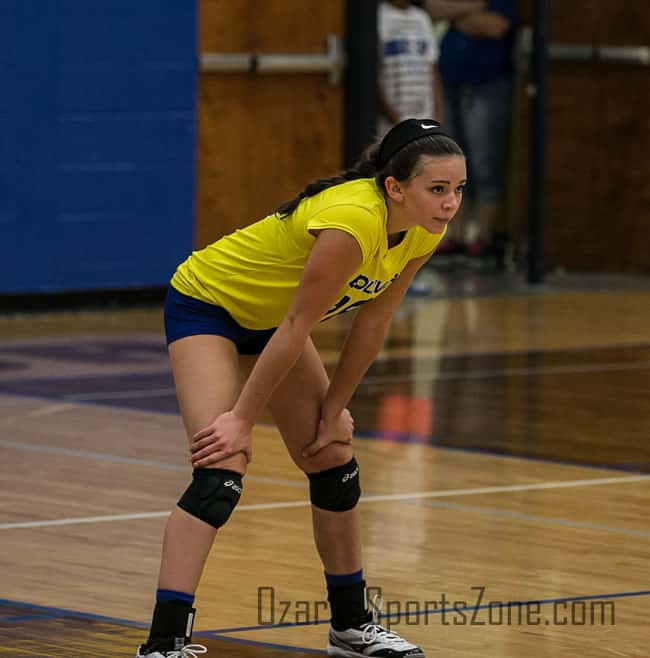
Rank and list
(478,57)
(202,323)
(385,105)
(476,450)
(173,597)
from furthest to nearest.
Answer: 1. (478,57)
2. (385,105)
3. (476,450)
4. (202,323)
5. (173,597)

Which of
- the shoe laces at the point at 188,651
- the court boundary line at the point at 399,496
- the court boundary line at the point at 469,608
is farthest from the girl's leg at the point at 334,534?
the court boundary line at the point at 399,496

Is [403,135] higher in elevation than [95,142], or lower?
lower

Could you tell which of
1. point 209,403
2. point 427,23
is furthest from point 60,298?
point 209,403

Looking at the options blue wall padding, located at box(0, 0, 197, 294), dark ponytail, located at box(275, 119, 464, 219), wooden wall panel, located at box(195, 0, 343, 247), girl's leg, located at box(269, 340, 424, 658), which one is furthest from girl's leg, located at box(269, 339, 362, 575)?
wooden wall panel, located at box(195, 0, 343, 247)

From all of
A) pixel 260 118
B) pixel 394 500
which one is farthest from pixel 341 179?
pixel 260 118

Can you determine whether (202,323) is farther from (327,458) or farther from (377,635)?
(377,635)

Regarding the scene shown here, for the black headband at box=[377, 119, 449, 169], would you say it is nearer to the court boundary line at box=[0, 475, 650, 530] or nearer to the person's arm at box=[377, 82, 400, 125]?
the court boundary line at box=[0, 475, 650, 530]

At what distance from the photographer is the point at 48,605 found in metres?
5.44

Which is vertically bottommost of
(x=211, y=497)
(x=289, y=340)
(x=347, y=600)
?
(x=347, y=600)

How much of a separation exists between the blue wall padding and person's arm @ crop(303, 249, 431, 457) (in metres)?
7.45

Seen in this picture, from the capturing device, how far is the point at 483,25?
15.0m

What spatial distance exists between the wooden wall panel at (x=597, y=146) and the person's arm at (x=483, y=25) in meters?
0.43

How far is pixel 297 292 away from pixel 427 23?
931cm

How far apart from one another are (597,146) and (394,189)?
426 inches
